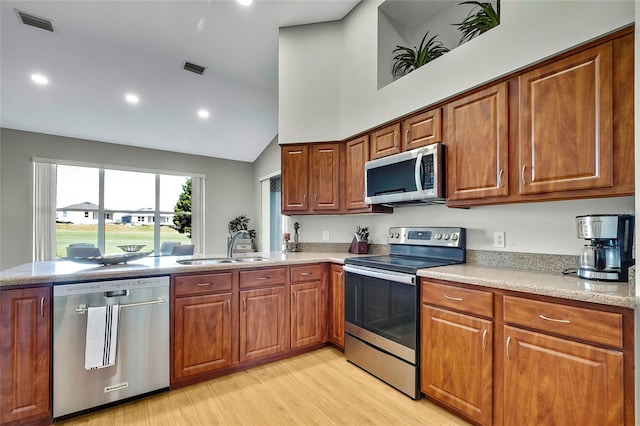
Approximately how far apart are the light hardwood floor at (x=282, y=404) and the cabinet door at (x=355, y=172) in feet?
4.94

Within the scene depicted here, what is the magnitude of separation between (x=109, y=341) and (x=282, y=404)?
117cm

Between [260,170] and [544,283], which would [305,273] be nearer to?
[544,283]

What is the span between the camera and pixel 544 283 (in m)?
1.55

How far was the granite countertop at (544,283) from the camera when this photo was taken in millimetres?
1304

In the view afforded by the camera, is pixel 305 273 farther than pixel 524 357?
Yes

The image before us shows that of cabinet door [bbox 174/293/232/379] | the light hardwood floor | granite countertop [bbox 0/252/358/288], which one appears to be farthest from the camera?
cabinet door [bbox 174/293/232/379]

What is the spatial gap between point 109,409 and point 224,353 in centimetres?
76

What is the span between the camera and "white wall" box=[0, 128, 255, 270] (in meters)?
4.75

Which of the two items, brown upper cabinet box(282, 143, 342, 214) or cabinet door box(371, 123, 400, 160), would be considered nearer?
cabinet door box(371, 123, 400, 160)

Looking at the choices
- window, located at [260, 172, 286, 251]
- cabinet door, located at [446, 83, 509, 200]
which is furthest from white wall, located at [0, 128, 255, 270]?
cabinet door, located at [446, 83, 509, 200]

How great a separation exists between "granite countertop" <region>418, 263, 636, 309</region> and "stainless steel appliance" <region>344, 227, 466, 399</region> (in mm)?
243

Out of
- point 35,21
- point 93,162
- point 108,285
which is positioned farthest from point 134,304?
point 93,162

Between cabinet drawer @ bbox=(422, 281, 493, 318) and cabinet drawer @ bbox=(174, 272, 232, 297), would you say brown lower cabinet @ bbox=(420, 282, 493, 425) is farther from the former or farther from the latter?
cabinet drawer @ bbox=(174, 272, 232, 297)

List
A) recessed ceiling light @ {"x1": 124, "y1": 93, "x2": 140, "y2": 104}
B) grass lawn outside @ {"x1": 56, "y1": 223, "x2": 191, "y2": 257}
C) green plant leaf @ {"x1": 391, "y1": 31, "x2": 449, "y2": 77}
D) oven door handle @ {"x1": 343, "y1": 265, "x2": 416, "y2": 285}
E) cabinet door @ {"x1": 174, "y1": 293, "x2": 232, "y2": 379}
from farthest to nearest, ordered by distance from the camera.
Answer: grass lawn outside @ {"x1": 56, "y1": 223, "x2": 191, "y2": 257} < recessed ceiling light @ {"x1": 124, "y1": 93, "x2": 140, "y2": 104} < green plant leaf @ {"x1": 391, "y1": 31, "x2": 449, "y2": 77} < cabinet door @ {"x1": 174, "y1": 293, "x2": 232, "y2": 379} < oven door handle @ {"x1": 343, "y1": 265, "x2": 416, "y2": 285}
